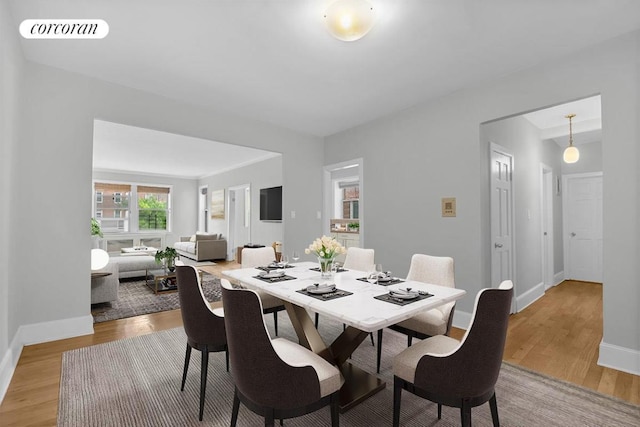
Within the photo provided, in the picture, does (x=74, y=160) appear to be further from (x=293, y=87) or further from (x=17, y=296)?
(x=293, y=87)

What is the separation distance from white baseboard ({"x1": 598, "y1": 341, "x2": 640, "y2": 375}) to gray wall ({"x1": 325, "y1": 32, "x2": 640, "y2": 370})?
0.01m

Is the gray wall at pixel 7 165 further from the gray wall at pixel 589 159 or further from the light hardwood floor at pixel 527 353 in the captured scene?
the gray wall at pixel 589 159

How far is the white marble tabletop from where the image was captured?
4.80ft

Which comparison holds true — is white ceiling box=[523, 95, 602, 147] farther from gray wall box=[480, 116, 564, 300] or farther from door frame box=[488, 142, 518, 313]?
door frame box=[488, 142, 518, 313]

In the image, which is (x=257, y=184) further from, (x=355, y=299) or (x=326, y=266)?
(x=355, y=299)

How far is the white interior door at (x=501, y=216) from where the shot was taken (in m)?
3.48

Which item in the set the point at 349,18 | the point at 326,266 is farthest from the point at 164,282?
the point at 349,18

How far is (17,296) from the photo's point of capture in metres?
2.71

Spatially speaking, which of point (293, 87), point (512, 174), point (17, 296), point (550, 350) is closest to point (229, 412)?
point (17, 296)

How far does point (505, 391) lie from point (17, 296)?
4089 millimetres

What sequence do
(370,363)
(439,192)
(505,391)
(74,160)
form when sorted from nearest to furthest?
(505,391) < (370,363) < (74,160) < (439,192)

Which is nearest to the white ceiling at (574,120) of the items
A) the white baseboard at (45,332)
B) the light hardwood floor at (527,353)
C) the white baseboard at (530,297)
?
the white baseboard at (530,297)

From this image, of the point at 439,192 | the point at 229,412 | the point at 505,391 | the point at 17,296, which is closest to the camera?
the point at 229,412

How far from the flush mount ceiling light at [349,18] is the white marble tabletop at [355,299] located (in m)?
1.73
